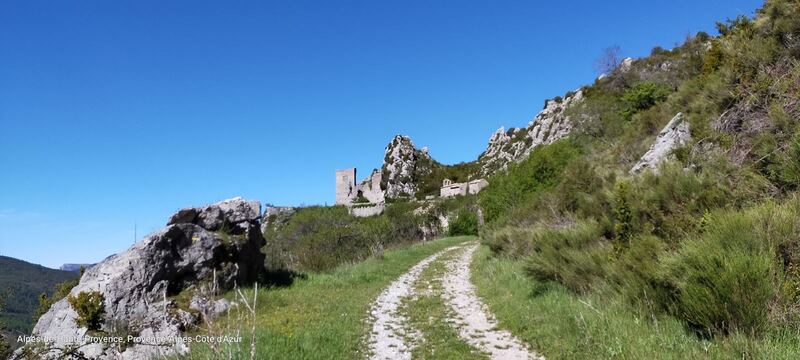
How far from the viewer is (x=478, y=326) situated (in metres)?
8.55

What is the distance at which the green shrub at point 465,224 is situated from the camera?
47.4 metres

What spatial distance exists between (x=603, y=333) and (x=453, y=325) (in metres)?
3.34

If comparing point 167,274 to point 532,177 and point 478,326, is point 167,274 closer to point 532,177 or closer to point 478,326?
point 478,326

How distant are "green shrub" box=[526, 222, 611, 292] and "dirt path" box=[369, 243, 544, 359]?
5.40 feet

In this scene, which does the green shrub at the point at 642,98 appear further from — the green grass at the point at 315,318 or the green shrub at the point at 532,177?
the green grass at the point at 315,318

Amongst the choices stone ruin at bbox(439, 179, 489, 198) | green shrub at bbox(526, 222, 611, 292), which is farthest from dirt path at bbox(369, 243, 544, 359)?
stone ruin at bbox(439, 179, 489, 198)

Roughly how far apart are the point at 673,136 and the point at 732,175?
350 centimetres

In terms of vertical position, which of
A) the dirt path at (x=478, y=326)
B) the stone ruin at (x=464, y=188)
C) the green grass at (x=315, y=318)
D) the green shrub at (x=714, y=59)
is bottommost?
the dirt path at (x=478, y=326)

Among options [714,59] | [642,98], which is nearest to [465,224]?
[642,98]

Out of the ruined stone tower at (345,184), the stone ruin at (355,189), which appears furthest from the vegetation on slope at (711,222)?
the ruined stone tower at (345,184)

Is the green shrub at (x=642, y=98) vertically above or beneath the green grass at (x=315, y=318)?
above

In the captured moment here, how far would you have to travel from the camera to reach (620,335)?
224 inches

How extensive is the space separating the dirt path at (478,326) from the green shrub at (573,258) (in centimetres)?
164

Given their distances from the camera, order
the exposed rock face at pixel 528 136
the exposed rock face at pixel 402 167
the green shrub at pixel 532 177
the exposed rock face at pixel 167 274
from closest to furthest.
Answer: the exposed rock face at pixel 167 274, the green shrub at pixel 532 177, the exposed rock face at pixel 528 136, the exposed rock face at pixel 402 167
